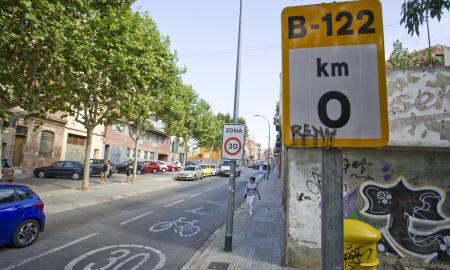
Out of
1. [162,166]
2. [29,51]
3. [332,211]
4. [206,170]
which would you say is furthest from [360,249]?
[162,166]

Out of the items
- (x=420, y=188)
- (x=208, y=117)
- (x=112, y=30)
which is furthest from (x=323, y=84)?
(x=208, y=117)

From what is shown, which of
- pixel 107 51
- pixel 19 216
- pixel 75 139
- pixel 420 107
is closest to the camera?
pixel 420 107

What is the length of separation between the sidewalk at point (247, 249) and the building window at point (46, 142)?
902 inches

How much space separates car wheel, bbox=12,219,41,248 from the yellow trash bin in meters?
7.52

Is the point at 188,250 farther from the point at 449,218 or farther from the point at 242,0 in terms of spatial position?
the point at 242,0

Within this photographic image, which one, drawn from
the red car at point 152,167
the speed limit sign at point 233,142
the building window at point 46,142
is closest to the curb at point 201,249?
the speed limit sign at point 233,142

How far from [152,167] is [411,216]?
114 ft

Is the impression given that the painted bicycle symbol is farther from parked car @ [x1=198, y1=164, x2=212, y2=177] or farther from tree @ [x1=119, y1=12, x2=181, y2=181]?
parked car @ [x1=198, y1=164, x2=212, y2=177]

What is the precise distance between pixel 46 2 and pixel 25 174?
832 inches

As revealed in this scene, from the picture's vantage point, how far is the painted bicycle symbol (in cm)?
1002

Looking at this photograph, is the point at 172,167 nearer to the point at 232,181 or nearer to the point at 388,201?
the point at 232,181

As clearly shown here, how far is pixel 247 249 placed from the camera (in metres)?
8.16

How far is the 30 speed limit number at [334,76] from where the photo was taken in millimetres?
1982

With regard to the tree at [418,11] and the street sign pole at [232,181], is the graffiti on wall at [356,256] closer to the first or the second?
the tree at [418,11]
